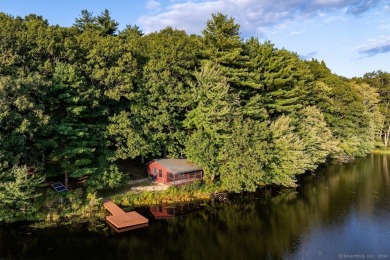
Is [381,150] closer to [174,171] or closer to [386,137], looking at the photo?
[386,137]

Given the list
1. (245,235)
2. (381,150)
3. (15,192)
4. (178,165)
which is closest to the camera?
(15,192)

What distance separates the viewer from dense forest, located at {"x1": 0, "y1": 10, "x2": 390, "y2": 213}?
75.9 ft

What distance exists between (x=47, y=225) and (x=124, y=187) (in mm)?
8425

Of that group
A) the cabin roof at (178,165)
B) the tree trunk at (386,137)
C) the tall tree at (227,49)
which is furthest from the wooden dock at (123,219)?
the tree trunk at (386,137)

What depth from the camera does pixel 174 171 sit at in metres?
29.7

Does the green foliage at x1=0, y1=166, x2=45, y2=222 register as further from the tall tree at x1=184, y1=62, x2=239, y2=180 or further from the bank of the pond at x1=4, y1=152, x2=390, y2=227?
the tall tree at x1=184, y1=62, x2=239, y2=180

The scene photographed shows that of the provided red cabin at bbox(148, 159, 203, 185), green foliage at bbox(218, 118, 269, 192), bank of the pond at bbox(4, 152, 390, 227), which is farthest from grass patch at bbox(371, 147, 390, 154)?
red cabin at bbox(148, 159, 203, 185)

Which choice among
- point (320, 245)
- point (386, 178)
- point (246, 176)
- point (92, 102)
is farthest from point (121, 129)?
point (386, 178)

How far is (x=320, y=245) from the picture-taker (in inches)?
763

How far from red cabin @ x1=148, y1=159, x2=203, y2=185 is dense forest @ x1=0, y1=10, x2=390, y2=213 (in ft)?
4.02

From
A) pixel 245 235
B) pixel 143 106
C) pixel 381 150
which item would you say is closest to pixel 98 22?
pixel 143 106

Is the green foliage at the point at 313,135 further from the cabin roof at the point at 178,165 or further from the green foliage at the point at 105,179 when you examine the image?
the green foliage at the point at 105,179

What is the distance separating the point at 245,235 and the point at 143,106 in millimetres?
15557

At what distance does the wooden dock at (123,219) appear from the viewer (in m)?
21.8
